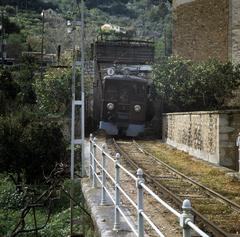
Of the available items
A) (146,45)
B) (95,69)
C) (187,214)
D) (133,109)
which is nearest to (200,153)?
(133,109)

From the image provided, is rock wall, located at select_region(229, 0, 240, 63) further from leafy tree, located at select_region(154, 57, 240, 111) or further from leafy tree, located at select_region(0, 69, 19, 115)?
leafy tree, located at select_region(0, 69, 19, 115)

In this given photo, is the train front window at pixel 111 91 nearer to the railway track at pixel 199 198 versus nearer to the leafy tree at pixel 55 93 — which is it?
the leafy tree at pixel 55 93

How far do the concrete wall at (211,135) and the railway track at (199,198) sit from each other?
1.80 metres

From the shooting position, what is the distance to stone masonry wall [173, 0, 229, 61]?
112 feet

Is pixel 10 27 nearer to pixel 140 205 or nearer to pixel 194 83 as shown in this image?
pixel 194 83

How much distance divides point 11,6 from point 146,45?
62159 mm

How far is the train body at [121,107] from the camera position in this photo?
99.1 feet

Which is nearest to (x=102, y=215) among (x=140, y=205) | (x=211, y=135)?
(x=140, y=205)

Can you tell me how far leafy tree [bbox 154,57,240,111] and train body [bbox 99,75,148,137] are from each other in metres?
2.45

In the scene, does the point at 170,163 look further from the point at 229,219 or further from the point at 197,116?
the point at 229,219

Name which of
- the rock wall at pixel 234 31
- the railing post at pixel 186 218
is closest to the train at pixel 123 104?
the rock wall at pixel 234 31

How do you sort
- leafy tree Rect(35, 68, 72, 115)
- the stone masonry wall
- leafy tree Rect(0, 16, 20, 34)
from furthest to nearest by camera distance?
1. leafy tree Rect(0, 16, 20, 34)
2. leafy tree Rect(35, 68, 72, 115)
3. the stone masonry wall

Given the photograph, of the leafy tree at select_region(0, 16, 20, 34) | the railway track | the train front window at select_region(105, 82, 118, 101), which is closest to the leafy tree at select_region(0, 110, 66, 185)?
the railway track

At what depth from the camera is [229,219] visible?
10023 mm
